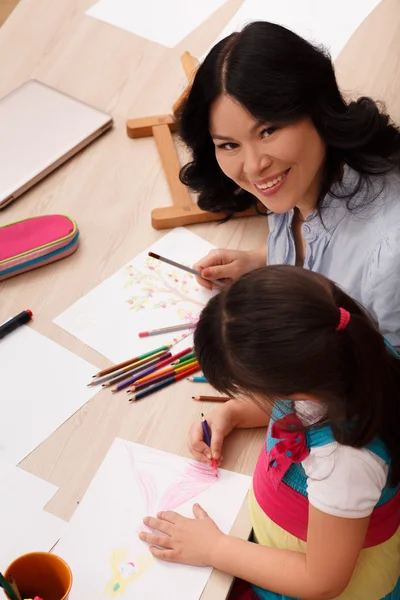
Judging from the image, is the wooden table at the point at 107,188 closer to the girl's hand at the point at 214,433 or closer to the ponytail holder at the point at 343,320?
the girl's hand at the point at 214,433

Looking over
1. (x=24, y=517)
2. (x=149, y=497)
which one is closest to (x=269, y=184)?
(x=149, y=497)

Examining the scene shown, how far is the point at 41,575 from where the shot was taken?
855mm

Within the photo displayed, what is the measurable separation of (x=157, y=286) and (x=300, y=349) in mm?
542

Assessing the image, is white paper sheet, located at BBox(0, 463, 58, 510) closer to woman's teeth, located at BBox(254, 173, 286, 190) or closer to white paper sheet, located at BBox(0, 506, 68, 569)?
white paper sheet, located at BBox(0, 506, 68, 569)

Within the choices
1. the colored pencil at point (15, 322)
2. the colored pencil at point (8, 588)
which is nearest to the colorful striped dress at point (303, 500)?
the colored pencil at point (8, 588)

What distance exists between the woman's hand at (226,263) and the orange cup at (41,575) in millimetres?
560

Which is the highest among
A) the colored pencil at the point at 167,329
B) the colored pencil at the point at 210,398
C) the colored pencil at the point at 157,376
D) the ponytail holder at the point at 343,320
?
the ponytail holder at the point at 343,320

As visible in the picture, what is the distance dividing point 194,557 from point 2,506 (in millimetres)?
274

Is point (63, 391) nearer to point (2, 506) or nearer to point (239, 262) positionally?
point (2, 506)

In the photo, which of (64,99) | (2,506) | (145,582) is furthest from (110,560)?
(64,99)

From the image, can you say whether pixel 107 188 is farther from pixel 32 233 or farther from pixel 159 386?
pixel 159 386

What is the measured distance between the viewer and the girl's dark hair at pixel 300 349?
75 centimetres

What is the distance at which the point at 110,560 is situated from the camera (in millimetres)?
919

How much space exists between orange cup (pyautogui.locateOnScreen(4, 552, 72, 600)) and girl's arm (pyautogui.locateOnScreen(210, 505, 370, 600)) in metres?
0.19
